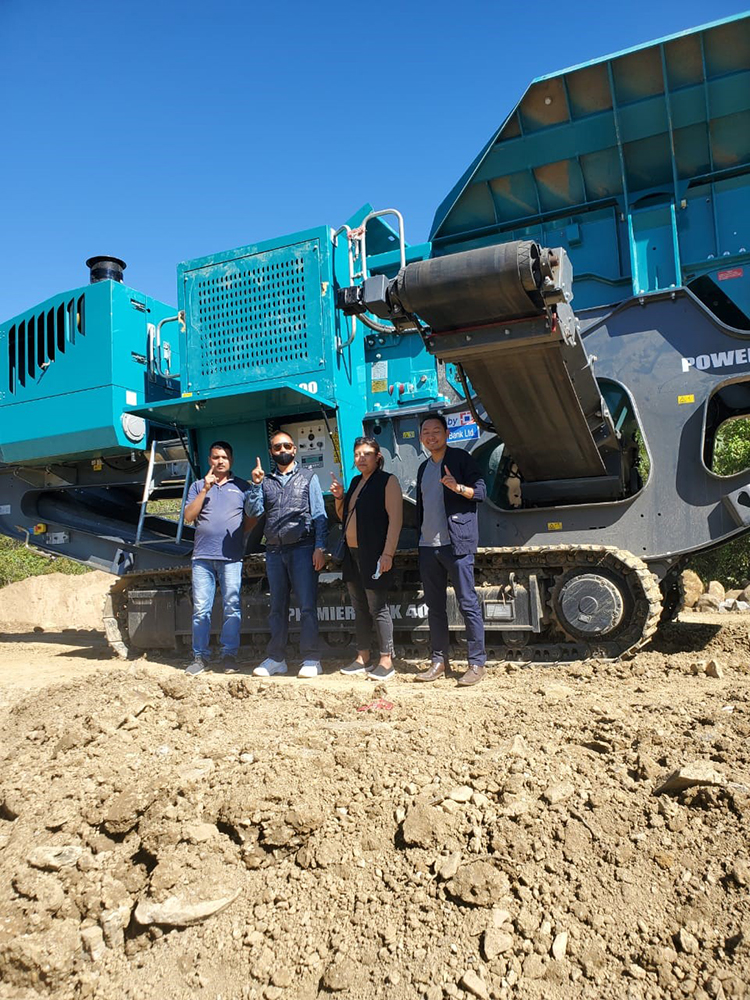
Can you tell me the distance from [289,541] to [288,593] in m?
0.44

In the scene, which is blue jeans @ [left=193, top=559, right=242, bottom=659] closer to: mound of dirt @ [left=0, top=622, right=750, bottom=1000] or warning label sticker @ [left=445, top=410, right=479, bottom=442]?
warning label sticker @ [left=445, top=410, right=479, bottom=442]

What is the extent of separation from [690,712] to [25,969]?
2749 millimetres

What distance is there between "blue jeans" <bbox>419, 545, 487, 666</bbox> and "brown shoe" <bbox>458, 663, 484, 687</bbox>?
3 centimetres

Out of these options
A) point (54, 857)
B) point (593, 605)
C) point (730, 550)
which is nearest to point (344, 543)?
point (593, 605)

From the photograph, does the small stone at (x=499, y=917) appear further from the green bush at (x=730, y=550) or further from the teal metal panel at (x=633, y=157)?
the green bush at (x=730, y=550)

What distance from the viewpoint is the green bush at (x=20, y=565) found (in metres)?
16.2

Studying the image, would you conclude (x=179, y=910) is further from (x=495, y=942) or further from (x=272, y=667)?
(x=272, y=667)

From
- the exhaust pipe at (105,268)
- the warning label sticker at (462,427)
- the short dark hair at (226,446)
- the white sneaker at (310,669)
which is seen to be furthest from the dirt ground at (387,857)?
the exhaust pipe at (105,268)

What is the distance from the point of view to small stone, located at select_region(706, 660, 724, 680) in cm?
464

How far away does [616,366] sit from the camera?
18.6 feet

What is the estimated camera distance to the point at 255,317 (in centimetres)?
664

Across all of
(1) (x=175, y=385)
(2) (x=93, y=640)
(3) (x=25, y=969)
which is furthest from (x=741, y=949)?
(2) (x=93, y=640)

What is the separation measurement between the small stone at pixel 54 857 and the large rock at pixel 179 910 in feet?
1.24

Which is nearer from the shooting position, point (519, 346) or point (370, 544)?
point (519, 346)
